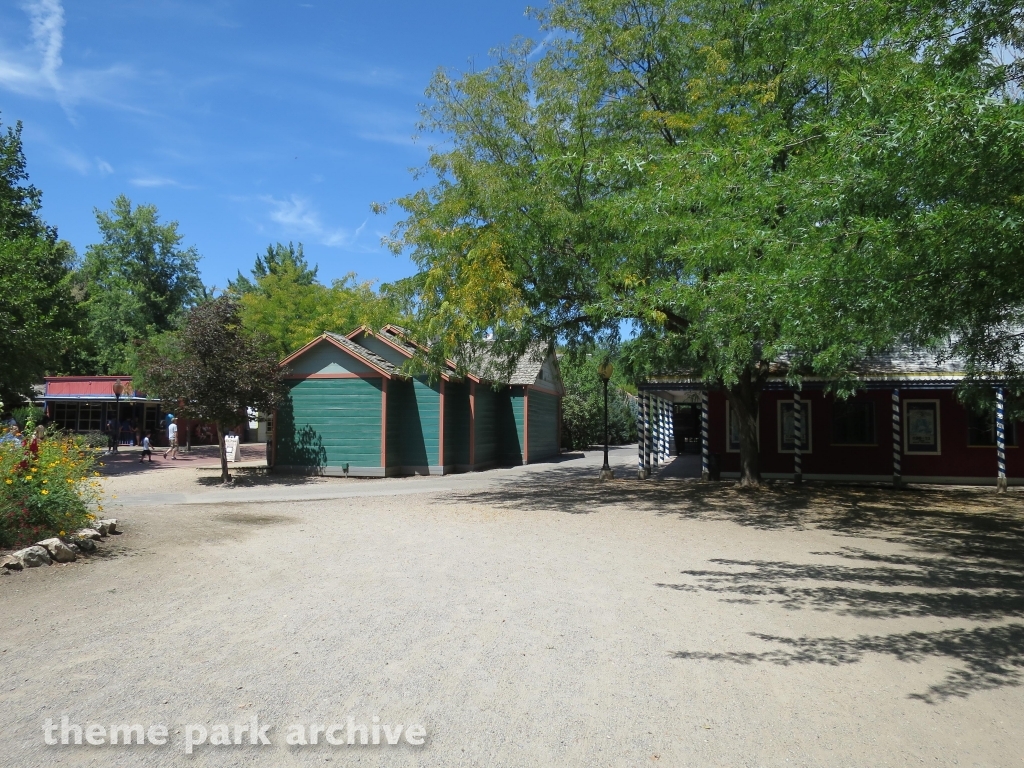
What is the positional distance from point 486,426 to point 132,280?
126 feet

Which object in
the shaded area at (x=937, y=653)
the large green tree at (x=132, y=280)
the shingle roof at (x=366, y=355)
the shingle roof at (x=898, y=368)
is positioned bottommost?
the shaded area at (x=937, y=653)

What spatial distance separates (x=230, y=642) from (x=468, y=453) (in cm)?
1881

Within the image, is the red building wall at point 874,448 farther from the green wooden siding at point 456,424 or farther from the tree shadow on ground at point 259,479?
the tree shadow on ground at point 259,479

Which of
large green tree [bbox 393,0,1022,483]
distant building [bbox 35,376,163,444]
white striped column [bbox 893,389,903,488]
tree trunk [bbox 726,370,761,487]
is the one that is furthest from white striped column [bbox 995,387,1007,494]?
distant building [bbox 35,376,163,444]

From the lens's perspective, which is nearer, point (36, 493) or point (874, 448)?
point (36, 493)

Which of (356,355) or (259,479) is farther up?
(356,355)

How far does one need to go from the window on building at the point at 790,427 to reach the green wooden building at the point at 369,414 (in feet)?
22.8

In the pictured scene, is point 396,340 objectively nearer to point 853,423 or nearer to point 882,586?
point 853,423

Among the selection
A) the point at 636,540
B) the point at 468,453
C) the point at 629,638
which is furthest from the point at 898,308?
the point at 468,453

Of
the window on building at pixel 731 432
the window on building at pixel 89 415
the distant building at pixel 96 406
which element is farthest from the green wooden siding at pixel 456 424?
the window on building at pixel 89 415

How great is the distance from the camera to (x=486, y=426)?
2642 centimetres

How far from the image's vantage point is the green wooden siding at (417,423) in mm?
22391

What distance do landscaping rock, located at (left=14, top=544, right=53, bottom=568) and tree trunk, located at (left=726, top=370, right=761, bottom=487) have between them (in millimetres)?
13585

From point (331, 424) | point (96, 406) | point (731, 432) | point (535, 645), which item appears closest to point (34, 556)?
point (535, 645)
